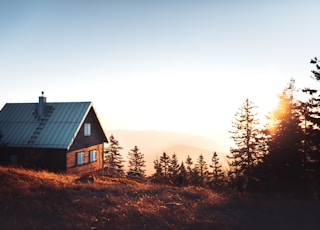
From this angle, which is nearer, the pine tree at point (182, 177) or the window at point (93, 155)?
the pine tree at point (182, 177)

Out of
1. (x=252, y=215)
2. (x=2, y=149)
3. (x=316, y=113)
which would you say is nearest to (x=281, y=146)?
(x=316, y=113)

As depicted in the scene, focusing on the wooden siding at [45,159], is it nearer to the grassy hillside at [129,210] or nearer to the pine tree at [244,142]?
the grassy hillside at [129,210]

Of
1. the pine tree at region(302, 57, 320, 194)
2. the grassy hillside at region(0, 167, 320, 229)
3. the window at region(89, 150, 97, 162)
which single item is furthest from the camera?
the window at region(89, 150, 97, 162)

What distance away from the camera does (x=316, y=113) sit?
23.4 metres

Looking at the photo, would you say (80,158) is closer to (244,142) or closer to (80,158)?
(80,158)

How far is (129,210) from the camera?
44.9 feet

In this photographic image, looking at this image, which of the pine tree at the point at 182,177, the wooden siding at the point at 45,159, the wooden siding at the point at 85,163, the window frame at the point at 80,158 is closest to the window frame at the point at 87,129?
the wooden siding at the point at 85,163

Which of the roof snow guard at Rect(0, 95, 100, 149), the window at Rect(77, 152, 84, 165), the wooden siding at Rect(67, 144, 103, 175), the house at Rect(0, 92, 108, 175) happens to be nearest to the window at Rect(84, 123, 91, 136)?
the house at Rect(0, 92, 108, 175)

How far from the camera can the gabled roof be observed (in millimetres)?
26734

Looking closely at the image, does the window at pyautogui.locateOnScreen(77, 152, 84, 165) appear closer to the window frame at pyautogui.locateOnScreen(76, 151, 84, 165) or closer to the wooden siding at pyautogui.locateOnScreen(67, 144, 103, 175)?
the window frame at pyautogui.locateOnScreen(76, 151, 84, 165)

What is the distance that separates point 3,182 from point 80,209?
216 inches

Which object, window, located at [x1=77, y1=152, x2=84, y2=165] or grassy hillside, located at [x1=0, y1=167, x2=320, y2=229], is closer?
grassy hillside, located at [x1=0, y1=167, x2=320, y2=229]

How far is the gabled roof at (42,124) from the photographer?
26.7 meters

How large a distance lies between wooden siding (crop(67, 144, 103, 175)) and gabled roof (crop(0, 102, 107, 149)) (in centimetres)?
219
